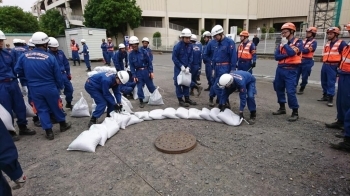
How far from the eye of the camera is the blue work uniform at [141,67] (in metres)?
5.45

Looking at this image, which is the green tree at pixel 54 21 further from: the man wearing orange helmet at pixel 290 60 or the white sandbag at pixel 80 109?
the man wearing orange helmet at pixel 290 60

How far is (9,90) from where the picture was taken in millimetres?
3867

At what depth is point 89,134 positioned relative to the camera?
349cm

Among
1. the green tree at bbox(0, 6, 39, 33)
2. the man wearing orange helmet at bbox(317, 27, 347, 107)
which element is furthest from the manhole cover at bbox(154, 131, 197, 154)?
the green tree at bbox(0, 6, 39, 33)

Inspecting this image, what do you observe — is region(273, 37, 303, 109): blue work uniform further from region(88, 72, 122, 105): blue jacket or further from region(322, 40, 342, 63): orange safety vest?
region(88, 72, 122, 105): blue jacket

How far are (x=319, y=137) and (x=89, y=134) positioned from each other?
3659 millimetres

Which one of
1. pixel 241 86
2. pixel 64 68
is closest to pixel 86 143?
pixel 241 86

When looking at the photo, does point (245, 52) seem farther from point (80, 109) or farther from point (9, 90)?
point (9, 90)

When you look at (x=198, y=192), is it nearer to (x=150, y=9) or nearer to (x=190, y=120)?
(x=190, y=120)

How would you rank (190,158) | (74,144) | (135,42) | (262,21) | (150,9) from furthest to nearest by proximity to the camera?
(262,21) → (150,9) → (135,42) → (74,144) → (190,158)

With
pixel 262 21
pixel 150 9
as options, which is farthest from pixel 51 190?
pixel 262 21

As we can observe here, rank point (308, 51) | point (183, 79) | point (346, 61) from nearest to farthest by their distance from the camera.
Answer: point (346, 61) → point (183, 79) → point (308, 51)

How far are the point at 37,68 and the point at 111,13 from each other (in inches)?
870

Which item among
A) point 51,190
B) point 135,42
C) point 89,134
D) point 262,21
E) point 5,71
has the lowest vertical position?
point 51,190
